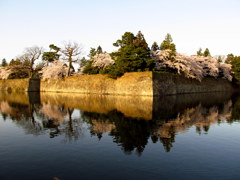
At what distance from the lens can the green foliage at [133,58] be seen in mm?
35906

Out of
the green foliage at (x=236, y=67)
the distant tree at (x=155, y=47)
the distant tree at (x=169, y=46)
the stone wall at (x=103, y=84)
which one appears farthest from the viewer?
the green foliage at (x=236, y=67)

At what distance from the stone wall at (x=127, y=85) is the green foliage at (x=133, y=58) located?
62.5 inches

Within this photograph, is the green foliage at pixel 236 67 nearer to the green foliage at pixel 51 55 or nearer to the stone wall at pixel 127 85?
the stone wall at pixel 127 85

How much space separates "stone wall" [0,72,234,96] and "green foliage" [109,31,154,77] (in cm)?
159

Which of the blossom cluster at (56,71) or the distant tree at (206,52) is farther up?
the distant tree at (206,52)

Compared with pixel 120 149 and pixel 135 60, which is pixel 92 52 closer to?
pixel 135 60

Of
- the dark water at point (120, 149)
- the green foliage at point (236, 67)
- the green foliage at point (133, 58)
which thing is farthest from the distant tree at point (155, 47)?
the dark water at point (120, 149)

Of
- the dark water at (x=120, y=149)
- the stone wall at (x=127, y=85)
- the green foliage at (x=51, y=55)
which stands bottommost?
the dark water at (x=120, y=149)

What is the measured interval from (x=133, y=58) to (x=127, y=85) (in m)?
5.15

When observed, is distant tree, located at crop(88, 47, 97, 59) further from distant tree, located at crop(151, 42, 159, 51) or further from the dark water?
the dark water

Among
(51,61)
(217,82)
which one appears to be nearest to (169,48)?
(217,82)

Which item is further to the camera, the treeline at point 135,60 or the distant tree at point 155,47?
the distant tree at point 155,47

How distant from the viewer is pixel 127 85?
36812mm

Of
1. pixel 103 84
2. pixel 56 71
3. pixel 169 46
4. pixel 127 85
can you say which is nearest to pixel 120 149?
pixel 127 85
